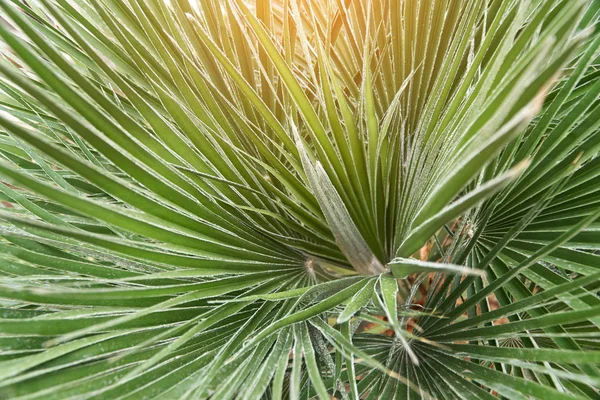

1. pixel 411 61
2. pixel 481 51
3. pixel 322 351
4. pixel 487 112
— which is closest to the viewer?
pixel 487 112

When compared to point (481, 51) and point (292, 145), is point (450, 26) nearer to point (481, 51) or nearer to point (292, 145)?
point (481, 51)

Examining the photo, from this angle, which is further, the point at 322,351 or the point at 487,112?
the point at 322,351

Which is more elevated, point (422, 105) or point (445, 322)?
point (422, 105)

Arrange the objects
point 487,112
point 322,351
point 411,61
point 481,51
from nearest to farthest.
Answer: point 487,112 → point 481,51 → point 322,351 → point 411,61

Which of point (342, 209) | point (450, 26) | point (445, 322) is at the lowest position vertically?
point (445, 322)

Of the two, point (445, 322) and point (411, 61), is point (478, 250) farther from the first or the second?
point (411, 61)

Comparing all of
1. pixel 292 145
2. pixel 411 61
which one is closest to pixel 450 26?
pixel 411 61
